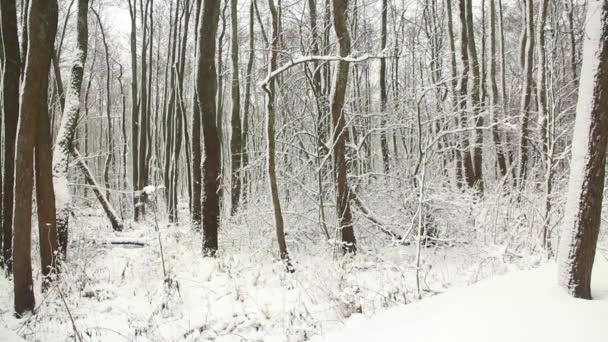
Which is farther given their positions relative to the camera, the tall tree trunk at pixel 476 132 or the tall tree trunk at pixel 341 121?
the tall tree trunk at pixel 476 132

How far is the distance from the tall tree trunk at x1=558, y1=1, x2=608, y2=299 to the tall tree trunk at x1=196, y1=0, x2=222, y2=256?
640cm

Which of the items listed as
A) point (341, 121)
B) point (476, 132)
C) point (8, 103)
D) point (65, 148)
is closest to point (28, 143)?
point (65, 148)

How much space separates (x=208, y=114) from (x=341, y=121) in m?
2.78

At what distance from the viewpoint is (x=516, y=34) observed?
23000 millimetres

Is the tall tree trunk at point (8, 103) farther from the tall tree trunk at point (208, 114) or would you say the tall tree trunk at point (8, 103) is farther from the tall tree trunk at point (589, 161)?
the tall tree trunk at point (589, 161)

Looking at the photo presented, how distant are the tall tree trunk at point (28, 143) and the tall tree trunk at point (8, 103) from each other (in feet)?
7.49

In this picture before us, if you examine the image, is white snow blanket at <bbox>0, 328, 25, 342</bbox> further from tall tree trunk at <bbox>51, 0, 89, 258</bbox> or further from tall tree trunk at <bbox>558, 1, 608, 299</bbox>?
tall tree trunk at <bbox>558, 1, 608, 299</bbox>

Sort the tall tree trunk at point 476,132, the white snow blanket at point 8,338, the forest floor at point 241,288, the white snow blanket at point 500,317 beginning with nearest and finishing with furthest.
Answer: the white snow blanket at point 500,317, the white snow blanket at point 8,338, the forest floor at point 241,288, the tall tree trunk at point 476,132

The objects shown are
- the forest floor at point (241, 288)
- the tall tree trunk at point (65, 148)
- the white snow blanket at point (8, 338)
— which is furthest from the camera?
the tall tree trunk at point (65, 148)

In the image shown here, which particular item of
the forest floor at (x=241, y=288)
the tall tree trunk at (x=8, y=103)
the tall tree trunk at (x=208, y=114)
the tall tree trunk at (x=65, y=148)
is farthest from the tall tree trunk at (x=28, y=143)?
the tall tree trunk at (x=208, y=114)

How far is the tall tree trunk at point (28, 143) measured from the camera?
18.4 feet

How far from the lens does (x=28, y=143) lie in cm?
565

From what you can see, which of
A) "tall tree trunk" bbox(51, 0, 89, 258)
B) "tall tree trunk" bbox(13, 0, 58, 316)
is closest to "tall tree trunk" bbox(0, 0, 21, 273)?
"tall tree trunk" bbox(51, 0, 89, 258)

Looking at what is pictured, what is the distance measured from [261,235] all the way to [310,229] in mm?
1093
